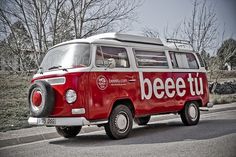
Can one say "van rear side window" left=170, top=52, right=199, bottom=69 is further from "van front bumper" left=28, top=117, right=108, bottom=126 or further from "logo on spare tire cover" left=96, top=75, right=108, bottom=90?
"van front bumper" left=28, top=117, right=108, bottom=126

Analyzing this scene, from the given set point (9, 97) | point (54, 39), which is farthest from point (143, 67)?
point (9, 97)

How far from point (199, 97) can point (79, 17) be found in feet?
20.2

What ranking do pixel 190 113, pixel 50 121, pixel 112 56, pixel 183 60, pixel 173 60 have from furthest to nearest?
pixel 183 60, pixel 190 113, pixel 173 60, pixel 112 56, pixel 50 121

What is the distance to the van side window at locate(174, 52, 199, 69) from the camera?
9597 millimetres

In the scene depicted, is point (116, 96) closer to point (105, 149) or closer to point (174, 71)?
point (105, 149)

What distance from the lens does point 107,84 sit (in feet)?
23.5

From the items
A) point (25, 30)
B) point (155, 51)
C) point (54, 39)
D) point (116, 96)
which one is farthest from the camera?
point (54, 39)

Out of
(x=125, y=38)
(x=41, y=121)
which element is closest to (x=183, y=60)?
(x=125, y=38)

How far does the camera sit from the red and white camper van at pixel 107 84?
6.78 m

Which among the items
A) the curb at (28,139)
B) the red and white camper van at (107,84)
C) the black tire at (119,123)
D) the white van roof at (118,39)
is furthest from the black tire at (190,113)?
the curb at (28,139)

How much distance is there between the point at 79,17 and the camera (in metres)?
13.4

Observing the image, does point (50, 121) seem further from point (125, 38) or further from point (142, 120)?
point (142, 120)

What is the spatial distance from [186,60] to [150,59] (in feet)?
6.21

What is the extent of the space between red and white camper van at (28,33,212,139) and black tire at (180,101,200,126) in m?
0.21
